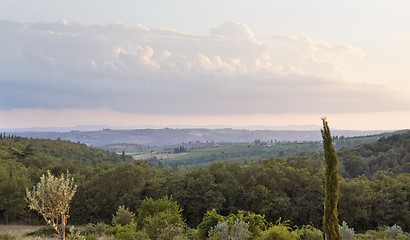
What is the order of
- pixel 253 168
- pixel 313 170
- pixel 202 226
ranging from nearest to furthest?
pixel 202 226 < pixel 253 168 < pixel 313 170

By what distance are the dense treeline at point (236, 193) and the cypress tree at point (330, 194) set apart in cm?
2430

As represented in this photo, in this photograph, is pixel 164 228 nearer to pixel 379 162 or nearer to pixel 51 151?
pixel 379 162

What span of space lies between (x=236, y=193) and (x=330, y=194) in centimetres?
2678

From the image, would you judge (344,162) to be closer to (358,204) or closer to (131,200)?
(358,204)

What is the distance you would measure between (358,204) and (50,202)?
3659cm

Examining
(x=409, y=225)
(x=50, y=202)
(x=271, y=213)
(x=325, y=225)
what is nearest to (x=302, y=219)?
(x=271, y=213)

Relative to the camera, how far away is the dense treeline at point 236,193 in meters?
40.3

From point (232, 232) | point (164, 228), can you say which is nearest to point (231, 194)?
point (164, 228)

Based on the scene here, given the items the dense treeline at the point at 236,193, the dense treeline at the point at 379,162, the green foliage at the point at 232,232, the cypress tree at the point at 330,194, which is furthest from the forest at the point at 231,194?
the dense treeline at the point at 379,162

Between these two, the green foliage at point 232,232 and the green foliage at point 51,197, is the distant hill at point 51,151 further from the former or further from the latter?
the green foliage at point 51,197

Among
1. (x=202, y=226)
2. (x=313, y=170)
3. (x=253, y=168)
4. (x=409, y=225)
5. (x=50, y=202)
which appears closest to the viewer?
(x=50, y=202)

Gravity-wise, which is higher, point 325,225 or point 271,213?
point 325,225

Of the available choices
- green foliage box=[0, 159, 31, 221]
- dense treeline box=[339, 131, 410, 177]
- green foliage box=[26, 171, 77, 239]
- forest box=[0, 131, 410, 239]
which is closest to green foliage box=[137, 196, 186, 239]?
green foliage box=[26, 171, 77, 239]

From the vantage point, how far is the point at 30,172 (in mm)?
52469
